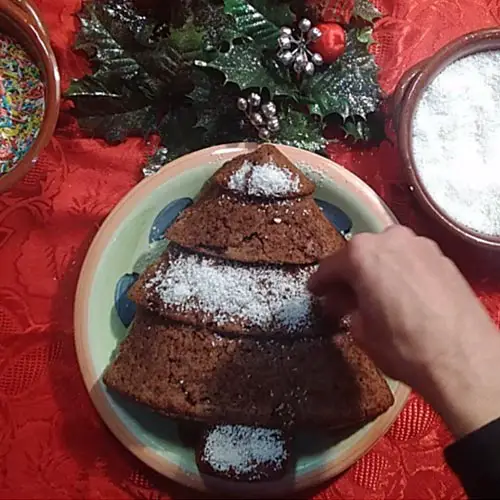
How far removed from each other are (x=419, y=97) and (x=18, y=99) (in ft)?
2.29

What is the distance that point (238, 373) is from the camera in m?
1.27

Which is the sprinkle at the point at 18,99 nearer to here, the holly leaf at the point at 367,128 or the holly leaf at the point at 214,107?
the holly leaf at the point at 214,107

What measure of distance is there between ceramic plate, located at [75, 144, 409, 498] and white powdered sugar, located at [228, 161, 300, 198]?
8 centimetres

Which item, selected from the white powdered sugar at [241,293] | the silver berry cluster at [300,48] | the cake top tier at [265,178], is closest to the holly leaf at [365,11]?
the silver berry cluster at [300,48]

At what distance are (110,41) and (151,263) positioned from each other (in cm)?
41

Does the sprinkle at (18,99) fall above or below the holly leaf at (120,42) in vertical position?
below

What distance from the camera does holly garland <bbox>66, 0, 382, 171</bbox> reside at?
1.41 metres

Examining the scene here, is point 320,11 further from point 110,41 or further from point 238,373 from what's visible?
point 238,373

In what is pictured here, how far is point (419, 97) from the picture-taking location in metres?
1.38

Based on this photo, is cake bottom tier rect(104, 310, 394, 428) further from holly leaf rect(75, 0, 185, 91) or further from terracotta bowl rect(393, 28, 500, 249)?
holly leaf rect(75, 0, 185, 91)

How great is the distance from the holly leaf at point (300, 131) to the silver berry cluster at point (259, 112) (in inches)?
1.1

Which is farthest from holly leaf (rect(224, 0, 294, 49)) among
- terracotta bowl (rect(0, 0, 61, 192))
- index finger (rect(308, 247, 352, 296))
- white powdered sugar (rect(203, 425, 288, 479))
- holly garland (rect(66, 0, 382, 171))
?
white powdered sugar (rect(203, 425, 288, 479))

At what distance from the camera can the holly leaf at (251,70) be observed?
1392 millimetres

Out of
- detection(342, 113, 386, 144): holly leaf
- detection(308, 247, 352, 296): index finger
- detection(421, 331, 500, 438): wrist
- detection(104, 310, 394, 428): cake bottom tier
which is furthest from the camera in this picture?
detection(342, 113, 386, 144): holly leaf
